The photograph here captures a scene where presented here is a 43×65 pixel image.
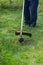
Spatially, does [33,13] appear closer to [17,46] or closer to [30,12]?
[30,12]

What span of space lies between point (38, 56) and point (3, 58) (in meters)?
0.60

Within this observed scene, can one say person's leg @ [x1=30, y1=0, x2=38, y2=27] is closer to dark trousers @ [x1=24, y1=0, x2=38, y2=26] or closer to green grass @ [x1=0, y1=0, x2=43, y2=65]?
dark trousers @ [x1=24, y1=0, x2=38, y2=26]

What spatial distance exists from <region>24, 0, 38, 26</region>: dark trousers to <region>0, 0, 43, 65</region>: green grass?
20cm

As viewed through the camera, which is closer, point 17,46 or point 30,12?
point 17,46

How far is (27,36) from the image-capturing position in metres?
5.45

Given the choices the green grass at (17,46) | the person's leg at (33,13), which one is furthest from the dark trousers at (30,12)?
→ the green grass at (17,46)

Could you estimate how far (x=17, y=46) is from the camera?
489cm

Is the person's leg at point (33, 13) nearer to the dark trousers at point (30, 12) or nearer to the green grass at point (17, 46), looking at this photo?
the dark trousers at point (30, 12)

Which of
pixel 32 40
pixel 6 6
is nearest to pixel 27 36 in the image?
pixel 32 40

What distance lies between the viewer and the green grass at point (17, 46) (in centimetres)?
436

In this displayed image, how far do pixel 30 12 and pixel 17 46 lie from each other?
4.99 ft

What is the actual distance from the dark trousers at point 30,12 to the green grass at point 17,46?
200 millimetres

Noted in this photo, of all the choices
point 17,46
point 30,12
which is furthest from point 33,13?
point 17,46

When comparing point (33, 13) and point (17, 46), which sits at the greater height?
point (33, 13)
